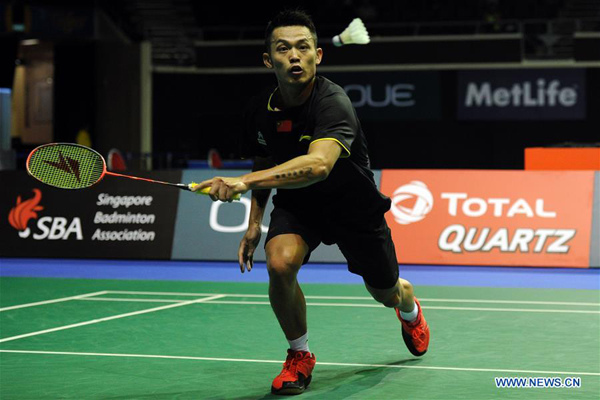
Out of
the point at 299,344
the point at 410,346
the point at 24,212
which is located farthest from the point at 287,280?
the point at 24,212

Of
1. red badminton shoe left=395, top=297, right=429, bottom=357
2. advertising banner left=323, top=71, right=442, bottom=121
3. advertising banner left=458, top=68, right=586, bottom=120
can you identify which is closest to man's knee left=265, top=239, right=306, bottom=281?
red badminton shoe left=395, top=297, right=429, bottom=357

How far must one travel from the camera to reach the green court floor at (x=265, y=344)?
4.48 m

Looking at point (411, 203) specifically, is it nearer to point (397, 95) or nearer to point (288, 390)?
point (288, 390)

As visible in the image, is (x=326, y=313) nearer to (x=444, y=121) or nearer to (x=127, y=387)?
(x=127, y=387)

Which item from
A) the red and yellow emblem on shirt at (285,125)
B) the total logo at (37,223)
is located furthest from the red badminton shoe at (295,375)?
the total logo at (37,223)

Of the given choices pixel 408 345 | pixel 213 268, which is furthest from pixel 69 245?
pixel 408 345

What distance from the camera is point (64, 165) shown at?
4555 mm

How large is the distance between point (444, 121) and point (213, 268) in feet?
38.1

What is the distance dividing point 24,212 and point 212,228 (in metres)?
2.33

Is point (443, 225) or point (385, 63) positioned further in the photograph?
point (385, 63)

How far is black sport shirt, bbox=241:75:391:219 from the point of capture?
425 centimetres

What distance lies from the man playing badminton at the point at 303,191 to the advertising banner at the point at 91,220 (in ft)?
20.6

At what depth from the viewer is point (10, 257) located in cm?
1110

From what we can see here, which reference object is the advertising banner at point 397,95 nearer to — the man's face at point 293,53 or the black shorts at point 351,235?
the black shorts at point 351,235
